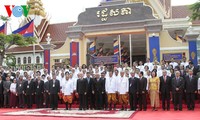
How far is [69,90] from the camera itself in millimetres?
11383

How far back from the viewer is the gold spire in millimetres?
35906

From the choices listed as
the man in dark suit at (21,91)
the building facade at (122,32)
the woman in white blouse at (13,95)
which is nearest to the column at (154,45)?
the building facade at (122,32)

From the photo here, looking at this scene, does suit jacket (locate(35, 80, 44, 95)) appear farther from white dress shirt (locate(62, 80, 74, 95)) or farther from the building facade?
the building facade

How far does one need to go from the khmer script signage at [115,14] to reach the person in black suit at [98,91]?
863cm

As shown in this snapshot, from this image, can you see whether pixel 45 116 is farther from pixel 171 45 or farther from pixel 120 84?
pixel 171 45

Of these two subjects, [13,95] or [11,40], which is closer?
[13,95]

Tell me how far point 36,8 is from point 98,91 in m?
27.8

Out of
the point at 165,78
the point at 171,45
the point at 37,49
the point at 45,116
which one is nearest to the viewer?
the point at 45,116

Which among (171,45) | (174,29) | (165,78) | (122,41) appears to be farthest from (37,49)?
(165,78)

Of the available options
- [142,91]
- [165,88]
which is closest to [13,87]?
[142,91]

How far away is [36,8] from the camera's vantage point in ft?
120

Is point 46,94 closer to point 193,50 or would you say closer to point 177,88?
point 177,88

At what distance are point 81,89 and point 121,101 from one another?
5.26 ft

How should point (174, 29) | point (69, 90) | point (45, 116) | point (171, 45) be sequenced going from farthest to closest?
point (174, 29)
point (171, 45)
point (69, 90)
point (45, 116)
